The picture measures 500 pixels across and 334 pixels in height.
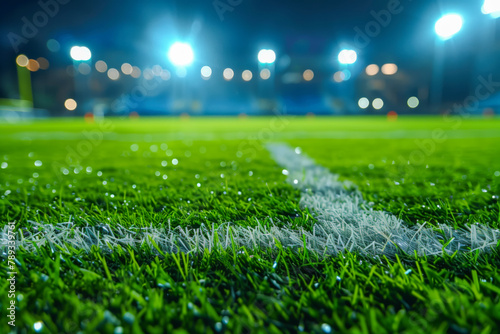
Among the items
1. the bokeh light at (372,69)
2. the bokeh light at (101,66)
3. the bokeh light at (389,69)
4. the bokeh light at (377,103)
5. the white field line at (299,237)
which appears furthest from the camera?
the bokeh light at (372,69)

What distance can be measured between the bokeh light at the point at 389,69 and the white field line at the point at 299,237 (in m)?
54.3

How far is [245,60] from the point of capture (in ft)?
157

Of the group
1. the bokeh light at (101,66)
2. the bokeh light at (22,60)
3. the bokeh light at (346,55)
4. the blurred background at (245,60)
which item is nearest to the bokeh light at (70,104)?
the blurred background at (245,60)

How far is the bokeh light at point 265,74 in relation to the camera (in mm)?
50559

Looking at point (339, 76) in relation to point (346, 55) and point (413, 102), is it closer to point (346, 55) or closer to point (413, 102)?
point (413, 102)

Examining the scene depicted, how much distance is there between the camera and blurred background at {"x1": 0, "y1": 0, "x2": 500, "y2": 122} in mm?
33156

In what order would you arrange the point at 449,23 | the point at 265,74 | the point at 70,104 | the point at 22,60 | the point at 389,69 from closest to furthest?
1. the point at 449,23
2. the point at 22,60
3. the point at 70,104
4. the point at 389,69
5. the point at 265,74

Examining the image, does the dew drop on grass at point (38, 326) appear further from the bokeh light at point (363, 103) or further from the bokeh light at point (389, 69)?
the bokeh light at point (389, 69)

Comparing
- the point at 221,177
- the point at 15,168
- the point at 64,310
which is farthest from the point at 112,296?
the point at 15,168

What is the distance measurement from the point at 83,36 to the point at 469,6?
4567cm

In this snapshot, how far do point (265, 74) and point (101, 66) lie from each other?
27111mm

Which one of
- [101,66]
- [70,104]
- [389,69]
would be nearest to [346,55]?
[389,69]

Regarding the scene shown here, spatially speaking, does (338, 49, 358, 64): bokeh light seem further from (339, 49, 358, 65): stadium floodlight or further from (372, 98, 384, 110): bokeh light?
(372, 98, 384, 110): bokeh light

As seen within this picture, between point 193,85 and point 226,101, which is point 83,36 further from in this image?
point 226,101
